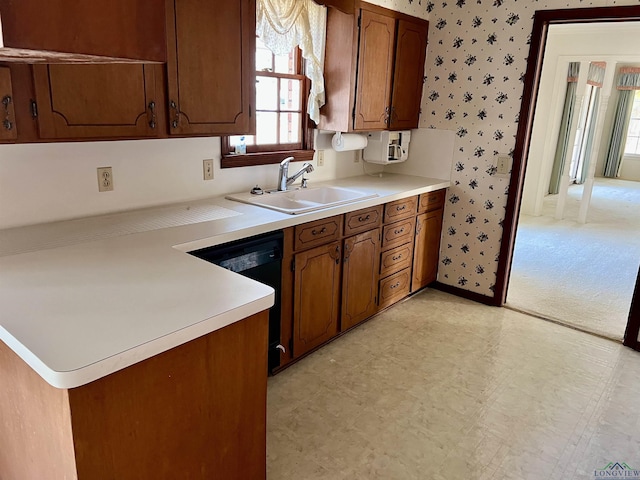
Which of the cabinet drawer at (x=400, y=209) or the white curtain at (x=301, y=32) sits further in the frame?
the cabinet drawer at (x=400, y=209)

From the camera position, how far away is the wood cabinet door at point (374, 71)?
3.09 meters

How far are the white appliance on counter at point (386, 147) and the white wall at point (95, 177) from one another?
1.15 meters

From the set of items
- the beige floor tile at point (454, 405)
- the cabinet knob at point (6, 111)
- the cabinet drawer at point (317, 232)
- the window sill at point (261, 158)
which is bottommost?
the beige floor tile at point (454, 405)

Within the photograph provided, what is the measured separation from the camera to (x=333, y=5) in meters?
2.89

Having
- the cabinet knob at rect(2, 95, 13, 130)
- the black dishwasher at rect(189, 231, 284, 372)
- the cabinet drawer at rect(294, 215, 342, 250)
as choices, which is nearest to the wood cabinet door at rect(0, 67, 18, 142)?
the cabinet knob at rect(2, 95, 13, 130)

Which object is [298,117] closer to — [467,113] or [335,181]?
[335,181]

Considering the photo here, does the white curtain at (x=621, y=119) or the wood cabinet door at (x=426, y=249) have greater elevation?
the white curtain at (x=621, y=119)

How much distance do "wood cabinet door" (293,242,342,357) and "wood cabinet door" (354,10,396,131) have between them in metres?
1.02

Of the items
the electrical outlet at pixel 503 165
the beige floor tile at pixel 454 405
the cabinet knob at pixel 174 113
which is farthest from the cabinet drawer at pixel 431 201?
the cabinet knob at pixel 174 113

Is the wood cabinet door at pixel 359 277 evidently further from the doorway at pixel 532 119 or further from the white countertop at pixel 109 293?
the doorway at pixel 532 119

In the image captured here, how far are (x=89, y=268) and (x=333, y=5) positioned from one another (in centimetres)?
217

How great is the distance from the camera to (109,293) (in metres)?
1.43

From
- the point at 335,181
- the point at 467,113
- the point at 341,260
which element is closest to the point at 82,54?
the point at 341,260

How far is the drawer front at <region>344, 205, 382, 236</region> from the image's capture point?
2.84 meters
